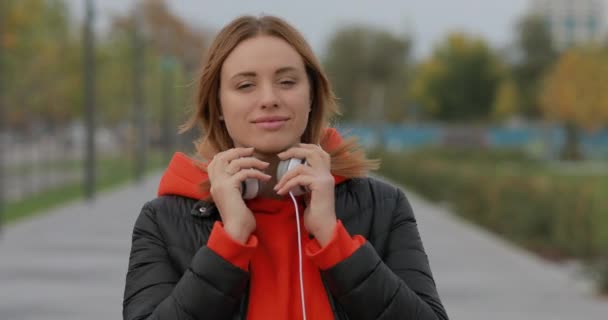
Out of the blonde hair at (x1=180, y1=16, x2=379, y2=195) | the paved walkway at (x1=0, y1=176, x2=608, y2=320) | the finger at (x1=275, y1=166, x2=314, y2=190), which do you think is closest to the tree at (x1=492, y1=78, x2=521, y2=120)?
the paved walkway at (x1=0, y1=176, x2=608, y2=320)

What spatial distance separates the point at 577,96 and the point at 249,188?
67184 millimetres

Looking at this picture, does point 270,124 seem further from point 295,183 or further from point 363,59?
point 363,59

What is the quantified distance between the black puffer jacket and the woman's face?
0.57 ft

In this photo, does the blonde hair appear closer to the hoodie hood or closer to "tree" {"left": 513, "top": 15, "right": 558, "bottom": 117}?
the hoodie hood

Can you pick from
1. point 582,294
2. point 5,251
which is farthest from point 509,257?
point 5,251

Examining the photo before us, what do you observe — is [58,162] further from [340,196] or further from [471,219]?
[340,196]

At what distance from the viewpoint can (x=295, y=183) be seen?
2.34m

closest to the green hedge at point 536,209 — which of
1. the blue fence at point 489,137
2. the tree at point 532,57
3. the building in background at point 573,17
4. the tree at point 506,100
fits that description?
the blue fence at point 489,137

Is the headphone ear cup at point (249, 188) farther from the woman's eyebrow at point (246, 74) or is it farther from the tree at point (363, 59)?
the tree at point (363, 59)

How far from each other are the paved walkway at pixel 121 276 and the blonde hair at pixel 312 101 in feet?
22.4

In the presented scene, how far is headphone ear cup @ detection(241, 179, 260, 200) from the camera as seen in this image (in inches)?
93.7

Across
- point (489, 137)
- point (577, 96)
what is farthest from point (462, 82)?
point (577, 96)

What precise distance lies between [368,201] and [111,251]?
1272 cm

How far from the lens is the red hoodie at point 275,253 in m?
2.32
